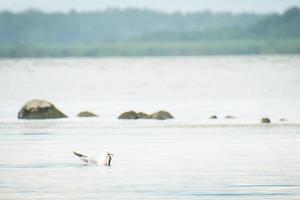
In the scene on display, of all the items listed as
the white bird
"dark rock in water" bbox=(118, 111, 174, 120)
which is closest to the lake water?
the white bird

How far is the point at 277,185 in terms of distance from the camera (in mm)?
19828

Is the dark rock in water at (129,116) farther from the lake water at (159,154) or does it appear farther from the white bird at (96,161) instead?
the white bird at (96,161)

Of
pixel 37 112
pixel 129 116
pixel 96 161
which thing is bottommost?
pixel 96 161

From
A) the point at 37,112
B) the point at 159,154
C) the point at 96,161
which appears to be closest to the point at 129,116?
the point at 37,112

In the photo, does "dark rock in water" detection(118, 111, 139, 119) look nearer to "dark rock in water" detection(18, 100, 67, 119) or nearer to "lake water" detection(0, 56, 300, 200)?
"lake water" detection(0, 56, 300, 200)

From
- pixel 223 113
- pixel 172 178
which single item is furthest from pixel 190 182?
pixel 223 113

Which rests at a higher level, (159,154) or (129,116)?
(129,116)

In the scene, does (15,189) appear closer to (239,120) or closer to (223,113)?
(239,120)

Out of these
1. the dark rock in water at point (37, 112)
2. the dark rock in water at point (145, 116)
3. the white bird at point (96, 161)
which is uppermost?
the dark rock in water at point (37, 112)

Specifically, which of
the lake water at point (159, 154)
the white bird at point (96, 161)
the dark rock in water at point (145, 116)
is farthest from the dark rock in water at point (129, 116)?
the white bird at point (96, 161)

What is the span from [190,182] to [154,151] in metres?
5.27

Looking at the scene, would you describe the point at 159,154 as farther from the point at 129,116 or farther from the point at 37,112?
the point at 37,112

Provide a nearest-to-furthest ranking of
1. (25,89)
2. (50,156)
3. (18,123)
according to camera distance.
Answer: (50,156) < (18,123) < (25,89)

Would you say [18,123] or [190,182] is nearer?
[190,182]
